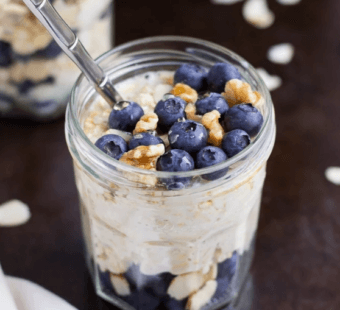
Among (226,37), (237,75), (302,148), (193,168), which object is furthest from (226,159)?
(226,37)

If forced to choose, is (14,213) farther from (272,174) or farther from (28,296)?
(272,174)

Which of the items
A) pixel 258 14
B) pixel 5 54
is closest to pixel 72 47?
pixel 5 54

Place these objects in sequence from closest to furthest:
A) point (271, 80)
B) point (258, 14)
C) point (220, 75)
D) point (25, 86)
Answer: point (220, 75) → point (25, 86) → point (271, 80) → point (258, 14)

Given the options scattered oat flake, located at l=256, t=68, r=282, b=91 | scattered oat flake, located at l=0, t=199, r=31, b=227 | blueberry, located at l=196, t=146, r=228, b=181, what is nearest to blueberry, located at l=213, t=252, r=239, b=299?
blueberry, located at l=196, t=146, r=228, b=181

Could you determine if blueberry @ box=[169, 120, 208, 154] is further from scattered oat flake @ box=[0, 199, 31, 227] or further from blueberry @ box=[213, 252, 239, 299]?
scattered oat flake @ box=[0, 199, 31, 227]

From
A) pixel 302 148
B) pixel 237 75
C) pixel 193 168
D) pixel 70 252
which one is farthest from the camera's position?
pixel 302 148

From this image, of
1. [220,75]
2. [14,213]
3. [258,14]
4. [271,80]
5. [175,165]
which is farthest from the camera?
[258,14]

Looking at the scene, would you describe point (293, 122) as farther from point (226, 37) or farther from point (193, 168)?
point (193, 168)
